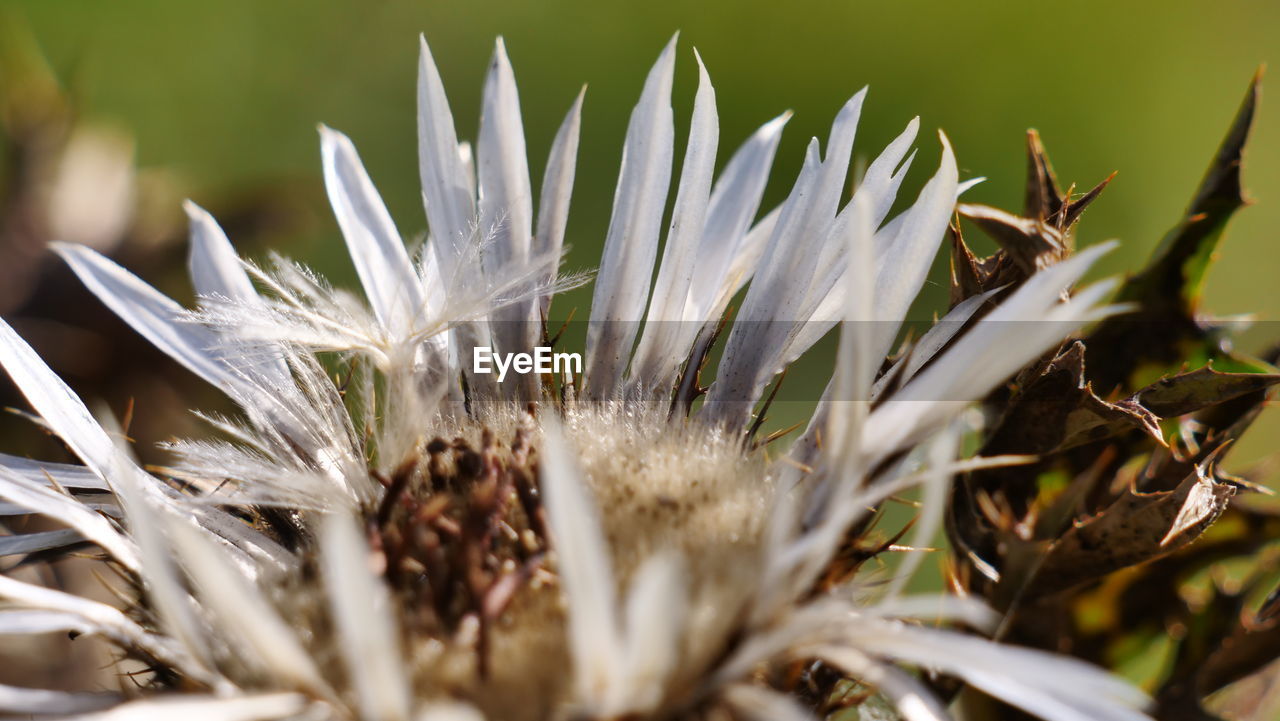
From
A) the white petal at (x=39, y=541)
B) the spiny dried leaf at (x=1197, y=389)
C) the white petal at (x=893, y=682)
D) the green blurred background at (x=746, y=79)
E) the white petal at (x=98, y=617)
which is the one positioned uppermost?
the green blurred background at (x=746, y=79)

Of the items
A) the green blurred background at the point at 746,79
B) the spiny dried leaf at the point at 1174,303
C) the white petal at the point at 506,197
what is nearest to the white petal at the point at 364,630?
the white petal at the point at 506,197

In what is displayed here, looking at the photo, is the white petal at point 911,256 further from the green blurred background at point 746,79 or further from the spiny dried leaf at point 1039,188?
the green blurred background at point 746,79

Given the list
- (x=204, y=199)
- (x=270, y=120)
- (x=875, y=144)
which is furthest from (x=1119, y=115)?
(x=204, y=199)

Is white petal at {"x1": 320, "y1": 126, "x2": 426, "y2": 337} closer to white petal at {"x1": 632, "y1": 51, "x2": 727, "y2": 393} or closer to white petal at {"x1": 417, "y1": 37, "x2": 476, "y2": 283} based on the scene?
white petal at {"x1": 417, "y1": 37, "x2": 476, "y2": 283}

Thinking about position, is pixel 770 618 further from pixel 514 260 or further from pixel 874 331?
pixel 514 260

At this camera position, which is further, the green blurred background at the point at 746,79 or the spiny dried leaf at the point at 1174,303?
the green blurred background at the point at 746,79

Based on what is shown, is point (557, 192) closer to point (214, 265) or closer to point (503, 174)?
point (503, 174)
